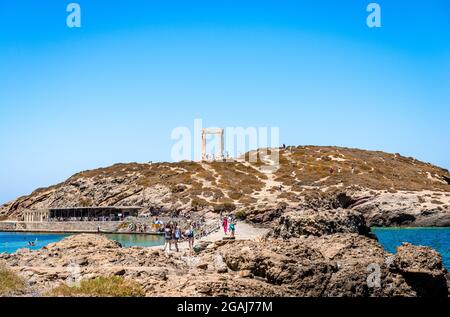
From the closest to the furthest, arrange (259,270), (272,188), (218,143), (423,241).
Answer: (259,270)
(423,241)
(272,188)
(218,143)

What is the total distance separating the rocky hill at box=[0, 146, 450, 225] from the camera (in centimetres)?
8519

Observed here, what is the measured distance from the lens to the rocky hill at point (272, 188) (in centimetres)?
8519

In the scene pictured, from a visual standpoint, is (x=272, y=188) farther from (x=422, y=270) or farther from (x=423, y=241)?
(x=422, y=270)

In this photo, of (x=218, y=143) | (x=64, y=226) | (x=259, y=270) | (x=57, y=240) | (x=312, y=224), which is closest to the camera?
(x=259, y=270)

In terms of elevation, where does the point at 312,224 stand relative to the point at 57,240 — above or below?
above

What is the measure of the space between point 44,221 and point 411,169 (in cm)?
7722

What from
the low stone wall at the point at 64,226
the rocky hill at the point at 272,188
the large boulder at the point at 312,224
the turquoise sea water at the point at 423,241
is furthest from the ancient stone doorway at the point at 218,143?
the large boulder at the point at 312,224

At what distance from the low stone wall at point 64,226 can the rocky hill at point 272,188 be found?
30.5 feet

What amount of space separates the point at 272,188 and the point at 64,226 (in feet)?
118

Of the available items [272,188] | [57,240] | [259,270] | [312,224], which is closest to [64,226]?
[57,240]

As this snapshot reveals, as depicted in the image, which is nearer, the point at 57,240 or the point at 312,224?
the point at 312,224

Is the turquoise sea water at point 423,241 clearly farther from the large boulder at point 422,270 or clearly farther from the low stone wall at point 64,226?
the low stone wall at point 64,226

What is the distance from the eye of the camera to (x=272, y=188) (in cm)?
9631
